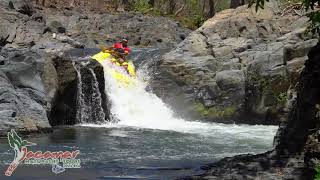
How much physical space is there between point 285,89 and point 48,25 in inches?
939

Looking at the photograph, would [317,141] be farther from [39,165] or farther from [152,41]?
[152,41]

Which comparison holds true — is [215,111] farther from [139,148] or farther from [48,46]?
[48,46]

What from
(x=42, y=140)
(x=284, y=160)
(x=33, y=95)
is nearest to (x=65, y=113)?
(x=33, y=95)

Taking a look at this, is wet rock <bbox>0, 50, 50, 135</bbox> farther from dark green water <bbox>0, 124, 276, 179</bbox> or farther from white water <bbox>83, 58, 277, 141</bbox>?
white water <bbox>83, 58, 277, 141</bbox>

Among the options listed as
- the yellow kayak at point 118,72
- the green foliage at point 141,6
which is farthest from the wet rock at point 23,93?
the green foliage at point 141,6

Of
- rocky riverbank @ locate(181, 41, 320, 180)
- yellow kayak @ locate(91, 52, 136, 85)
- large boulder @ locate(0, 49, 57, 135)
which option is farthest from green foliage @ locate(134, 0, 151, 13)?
rocky riverbank @ locate(181, 41, 320, 180)

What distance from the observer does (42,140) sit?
1259cm

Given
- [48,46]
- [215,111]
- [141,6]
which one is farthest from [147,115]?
[141,6]

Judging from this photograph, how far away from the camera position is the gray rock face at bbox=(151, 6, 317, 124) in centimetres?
1750

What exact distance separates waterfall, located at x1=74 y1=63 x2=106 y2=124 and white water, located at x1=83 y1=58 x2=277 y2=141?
2.21 feet

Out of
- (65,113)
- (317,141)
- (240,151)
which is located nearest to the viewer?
(317,141)

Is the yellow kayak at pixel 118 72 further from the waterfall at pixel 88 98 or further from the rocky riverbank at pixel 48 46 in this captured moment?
the waterfall at pixel 88 98

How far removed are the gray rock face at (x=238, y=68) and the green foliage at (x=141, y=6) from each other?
28.0 m

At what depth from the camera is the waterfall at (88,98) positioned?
704 inches
